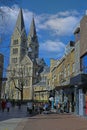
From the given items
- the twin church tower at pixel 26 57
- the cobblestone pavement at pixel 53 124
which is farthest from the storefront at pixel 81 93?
the twin church tower at pixel 26 57

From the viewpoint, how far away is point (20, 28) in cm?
17362

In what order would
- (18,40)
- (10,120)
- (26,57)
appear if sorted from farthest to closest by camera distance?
(18,40), (26,57), (10,120)

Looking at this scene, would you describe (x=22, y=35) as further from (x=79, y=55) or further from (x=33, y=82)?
(x=79, y=55)

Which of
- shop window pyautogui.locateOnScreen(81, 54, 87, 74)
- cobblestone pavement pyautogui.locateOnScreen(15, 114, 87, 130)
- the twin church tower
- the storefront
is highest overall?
the twin church tower

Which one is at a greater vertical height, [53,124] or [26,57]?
[26,57]

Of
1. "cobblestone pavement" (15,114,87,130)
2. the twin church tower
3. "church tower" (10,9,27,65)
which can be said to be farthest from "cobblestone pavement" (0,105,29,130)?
"church tower" (10,9,27,65)

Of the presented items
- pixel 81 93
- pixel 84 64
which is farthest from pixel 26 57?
pixel 81 93

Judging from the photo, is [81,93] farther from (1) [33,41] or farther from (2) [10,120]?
(1) [33,41]

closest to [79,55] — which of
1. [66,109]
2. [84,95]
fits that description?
[84,95]

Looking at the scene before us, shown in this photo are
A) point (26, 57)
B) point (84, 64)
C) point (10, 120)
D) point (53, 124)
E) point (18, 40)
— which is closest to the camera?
point (53, 124)

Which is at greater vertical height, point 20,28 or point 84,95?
point 20,28

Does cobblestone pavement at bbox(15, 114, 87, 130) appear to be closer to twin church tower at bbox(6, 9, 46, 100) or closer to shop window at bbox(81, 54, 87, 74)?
shop window at bbox(81, 54, 87, 74)

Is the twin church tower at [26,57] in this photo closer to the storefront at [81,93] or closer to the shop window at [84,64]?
the storefront at [81,93]

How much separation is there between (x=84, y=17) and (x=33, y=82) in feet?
386
